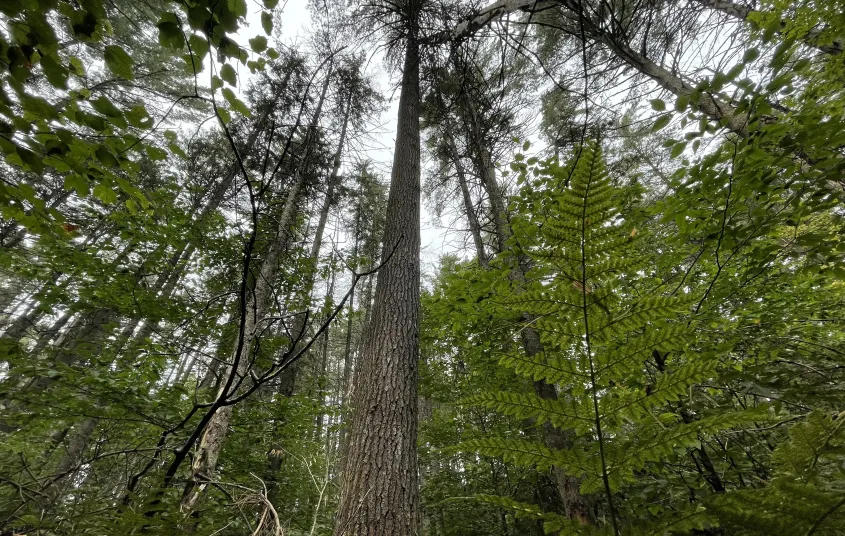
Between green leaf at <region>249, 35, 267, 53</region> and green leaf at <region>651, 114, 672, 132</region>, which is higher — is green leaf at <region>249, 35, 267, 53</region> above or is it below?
above

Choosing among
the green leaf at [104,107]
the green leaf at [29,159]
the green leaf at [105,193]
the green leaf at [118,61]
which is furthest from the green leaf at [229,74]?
the green leaf at [105,193]

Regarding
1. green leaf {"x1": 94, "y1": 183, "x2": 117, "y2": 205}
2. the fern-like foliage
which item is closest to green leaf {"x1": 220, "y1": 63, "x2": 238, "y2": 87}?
green leaf {"x1": 94, "y1": 183, "x2": 117, "y2": 205}

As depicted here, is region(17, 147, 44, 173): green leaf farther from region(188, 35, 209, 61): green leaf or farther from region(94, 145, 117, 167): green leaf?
region(188, 35, 209, 61): green leaf

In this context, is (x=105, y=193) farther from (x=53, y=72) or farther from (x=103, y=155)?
(x=53, y=72)

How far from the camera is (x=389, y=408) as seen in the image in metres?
2.35

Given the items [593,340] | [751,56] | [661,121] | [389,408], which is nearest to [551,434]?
[389,408]

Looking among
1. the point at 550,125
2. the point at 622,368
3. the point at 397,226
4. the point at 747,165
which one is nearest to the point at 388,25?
the point at 397,226

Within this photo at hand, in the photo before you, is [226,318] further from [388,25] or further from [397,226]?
[388,25]

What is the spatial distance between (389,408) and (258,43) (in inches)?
93.6

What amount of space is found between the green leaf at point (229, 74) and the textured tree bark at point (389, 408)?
118 cm

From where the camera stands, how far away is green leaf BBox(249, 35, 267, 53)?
1706 mm

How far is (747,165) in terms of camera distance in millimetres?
1719

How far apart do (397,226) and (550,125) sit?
5.97 metres

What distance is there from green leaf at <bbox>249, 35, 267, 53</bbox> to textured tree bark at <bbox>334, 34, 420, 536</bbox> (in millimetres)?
1262
